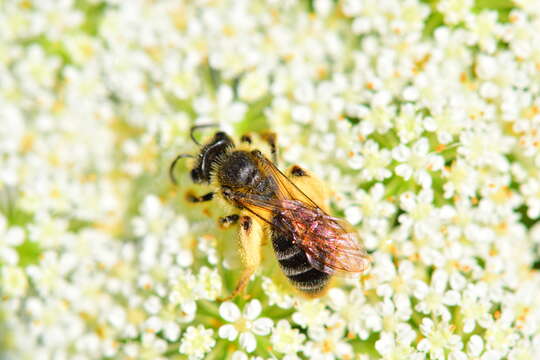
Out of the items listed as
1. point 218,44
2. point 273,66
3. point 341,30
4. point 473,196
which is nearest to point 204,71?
point 218,44

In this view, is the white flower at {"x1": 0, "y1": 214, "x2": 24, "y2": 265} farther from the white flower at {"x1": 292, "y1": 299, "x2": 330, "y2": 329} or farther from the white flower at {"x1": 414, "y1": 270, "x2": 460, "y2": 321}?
the white flower at {"x1": 414, "y1": 270, "x2": 460, "y2": 321}

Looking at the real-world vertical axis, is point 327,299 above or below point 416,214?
below

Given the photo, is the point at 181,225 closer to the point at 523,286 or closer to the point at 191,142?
the point at 191,142

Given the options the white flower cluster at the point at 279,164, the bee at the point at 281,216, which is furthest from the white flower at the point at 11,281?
the bee at the point at 281,216

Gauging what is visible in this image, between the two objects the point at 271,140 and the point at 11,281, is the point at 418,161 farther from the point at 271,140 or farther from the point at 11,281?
the point at 11,281

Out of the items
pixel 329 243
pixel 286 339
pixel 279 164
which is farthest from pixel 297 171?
pixel 286 339

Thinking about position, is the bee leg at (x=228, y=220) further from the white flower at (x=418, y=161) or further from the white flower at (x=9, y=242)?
the white flower at (x=9, y=242)
